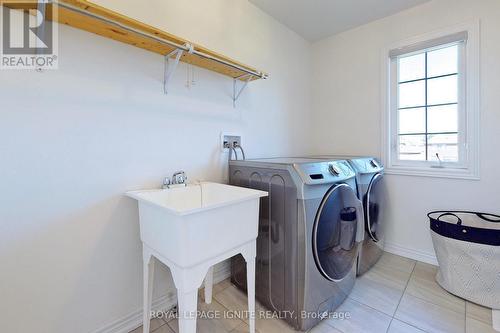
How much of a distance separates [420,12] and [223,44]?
1.74 m

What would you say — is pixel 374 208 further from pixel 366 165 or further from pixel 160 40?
pixel 160 40

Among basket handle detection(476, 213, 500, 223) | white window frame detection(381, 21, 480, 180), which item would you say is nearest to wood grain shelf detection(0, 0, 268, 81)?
white window frame detection(381, 21, 480, 180)

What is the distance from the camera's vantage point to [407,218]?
81.7 inches

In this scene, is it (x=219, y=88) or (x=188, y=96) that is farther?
(x=219, y=88)

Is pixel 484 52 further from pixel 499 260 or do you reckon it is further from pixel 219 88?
pixel 219 88

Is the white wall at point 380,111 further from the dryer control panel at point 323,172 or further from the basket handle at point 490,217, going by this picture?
the dryer control panel at point 323,172

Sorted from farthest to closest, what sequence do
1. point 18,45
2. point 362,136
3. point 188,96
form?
point 362,136, point 188,96, point 18,45

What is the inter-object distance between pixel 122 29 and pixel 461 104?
244 centimetres

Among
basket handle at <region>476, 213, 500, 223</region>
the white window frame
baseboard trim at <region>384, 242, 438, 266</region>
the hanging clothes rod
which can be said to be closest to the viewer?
the hanging clothes rod

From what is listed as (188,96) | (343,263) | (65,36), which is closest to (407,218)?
(343,263)

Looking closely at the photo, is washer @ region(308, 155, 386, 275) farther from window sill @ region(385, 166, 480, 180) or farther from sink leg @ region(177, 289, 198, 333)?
sink leg @ region(177, 289, 198, 333)

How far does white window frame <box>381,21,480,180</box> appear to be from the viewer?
5.62ft

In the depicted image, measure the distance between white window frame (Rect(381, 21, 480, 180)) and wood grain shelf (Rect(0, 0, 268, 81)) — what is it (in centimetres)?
157

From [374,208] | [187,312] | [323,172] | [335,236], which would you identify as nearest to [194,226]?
[187,312]
